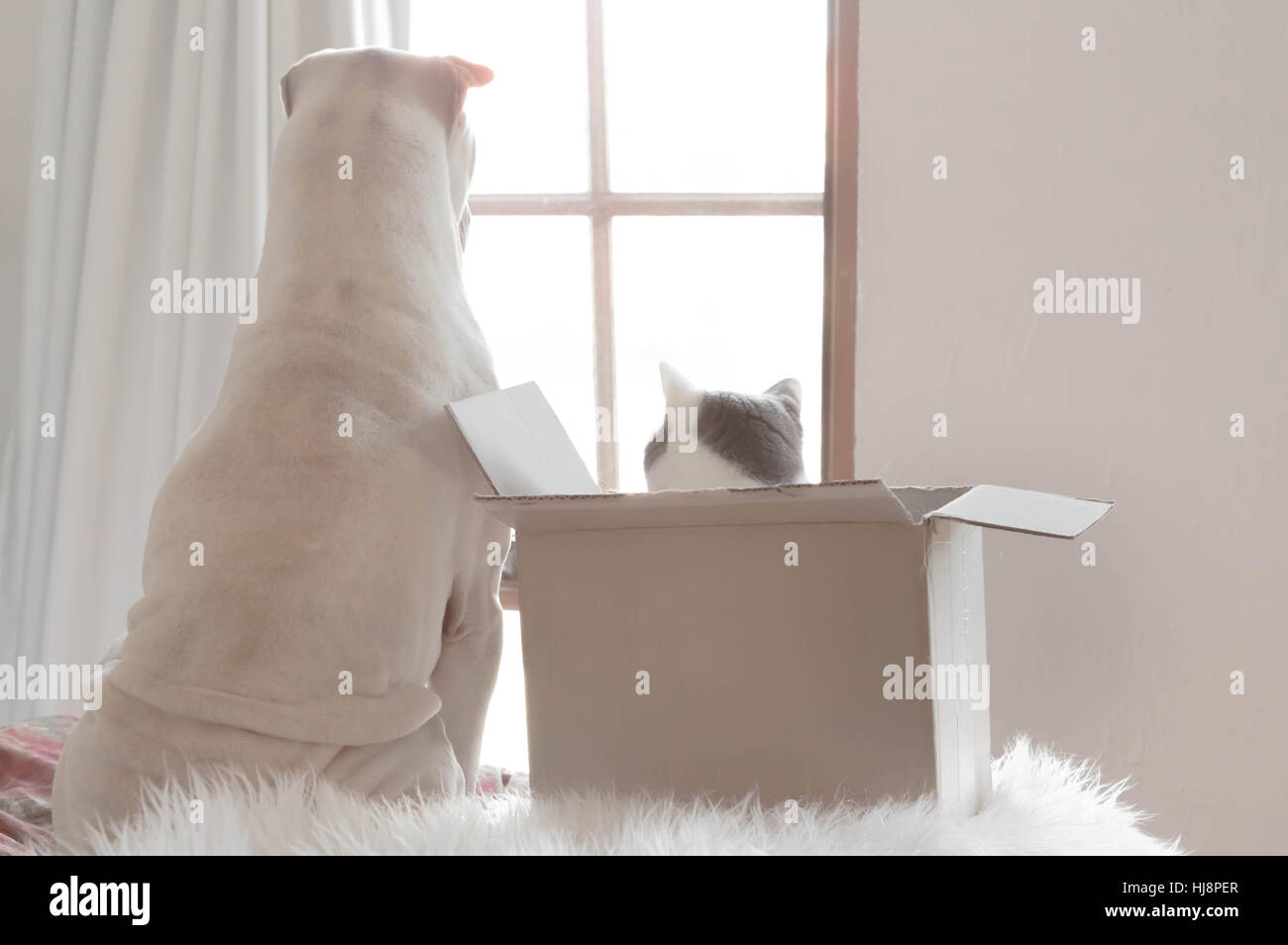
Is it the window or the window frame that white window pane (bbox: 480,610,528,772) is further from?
the window frame

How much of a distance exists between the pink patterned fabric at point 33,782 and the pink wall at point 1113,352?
84cm

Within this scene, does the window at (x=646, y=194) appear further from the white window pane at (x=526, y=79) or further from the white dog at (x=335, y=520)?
the white dog at (x=335, y=520)

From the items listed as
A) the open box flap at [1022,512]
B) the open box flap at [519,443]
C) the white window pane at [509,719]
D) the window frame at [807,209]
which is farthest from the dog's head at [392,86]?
the white window pane at [509,719]

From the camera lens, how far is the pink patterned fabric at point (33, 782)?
0.85m

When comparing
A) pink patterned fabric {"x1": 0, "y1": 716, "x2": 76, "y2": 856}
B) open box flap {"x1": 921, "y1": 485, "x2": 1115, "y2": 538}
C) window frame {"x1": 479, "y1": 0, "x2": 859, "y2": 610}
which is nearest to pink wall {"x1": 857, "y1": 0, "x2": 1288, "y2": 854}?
window frame {"x1": 479, "y1": 0, "x2": 859, "y2": 610}

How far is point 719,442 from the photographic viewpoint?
3.53 ft

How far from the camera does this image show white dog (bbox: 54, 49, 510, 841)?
0.75 metres

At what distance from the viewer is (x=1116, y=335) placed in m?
1.57

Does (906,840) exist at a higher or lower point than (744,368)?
lower

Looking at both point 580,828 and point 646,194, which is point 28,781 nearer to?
Answer: point 580,828

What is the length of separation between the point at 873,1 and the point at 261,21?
99 cm
